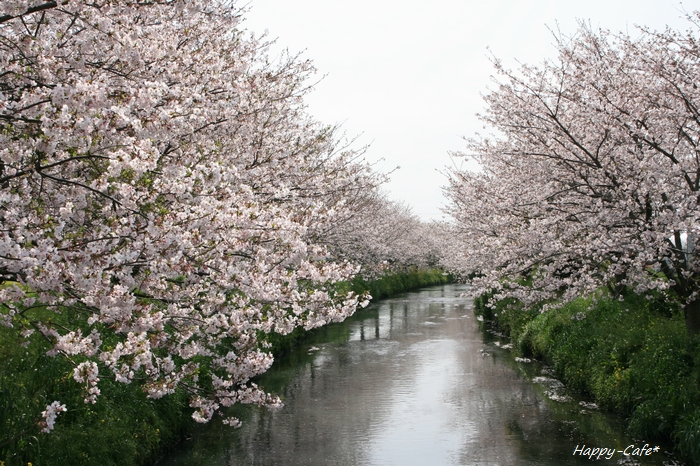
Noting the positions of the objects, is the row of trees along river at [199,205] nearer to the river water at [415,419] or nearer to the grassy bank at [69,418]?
the grassy bank at [69,418]

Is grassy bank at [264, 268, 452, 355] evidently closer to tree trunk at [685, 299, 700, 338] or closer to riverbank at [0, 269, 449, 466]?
riverbank at [0, 269, 449, 466]

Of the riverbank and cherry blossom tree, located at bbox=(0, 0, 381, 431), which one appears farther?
the riverbank

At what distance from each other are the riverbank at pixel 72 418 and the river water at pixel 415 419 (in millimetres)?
820

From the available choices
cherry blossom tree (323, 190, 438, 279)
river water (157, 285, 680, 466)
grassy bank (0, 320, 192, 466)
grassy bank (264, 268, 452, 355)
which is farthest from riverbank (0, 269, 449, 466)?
cherry blossom tree (323, 190, 438, 279)

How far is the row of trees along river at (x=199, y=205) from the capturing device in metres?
6.63

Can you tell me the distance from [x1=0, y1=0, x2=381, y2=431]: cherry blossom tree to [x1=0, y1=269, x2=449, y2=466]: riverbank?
6.09ft

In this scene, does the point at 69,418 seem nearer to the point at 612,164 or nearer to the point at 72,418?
the point at 72,418

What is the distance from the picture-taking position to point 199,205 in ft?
26.2

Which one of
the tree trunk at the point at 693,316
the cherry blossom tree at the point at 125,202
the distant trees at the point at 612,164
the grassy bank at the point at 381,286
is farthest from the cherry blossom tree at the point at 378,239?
the cherry blossom tree at the point at 125,202

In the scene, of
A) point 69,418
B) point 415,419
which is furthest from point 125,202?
point 415,419

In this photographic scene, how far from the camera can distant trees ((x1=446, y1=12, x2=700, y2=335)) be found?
12805 millimetres

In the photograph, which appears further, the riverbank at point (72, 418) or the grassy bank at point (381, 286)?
the grassy bank at point (381, 286)

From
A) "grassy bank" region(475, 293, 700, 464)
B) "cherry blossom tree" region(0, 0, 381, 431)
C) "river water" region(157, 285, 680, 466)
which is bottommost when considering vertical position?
"river water" region(157, 285, 680, 466)

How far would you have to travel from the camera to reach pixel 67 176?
7559 millimetres
